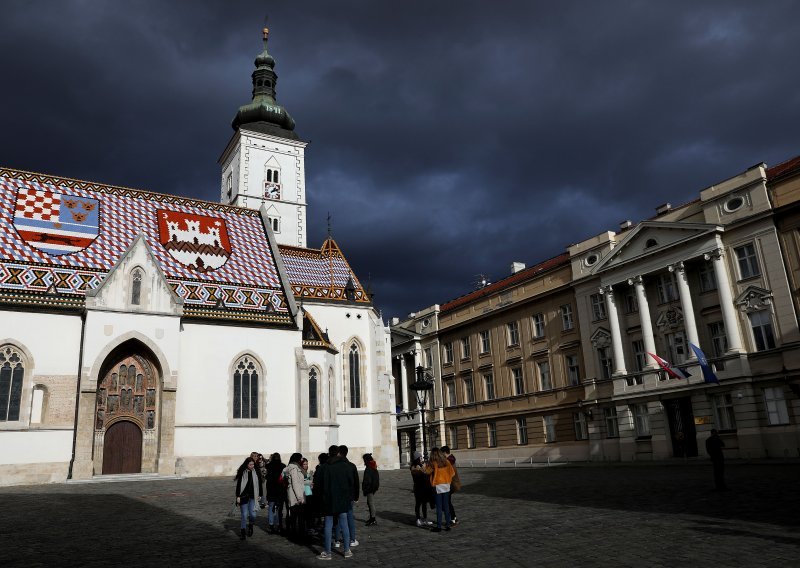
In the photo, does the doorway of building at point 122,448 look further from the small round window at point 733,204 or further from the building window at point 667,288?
the small round window at point 733,204

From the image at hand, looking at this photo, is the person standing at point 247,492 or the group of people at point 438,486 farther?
the group of people at point 438,486

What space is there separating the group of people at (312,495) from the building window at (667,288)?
89.3 feet

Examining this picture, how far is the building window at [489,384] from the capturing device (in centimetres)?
4575

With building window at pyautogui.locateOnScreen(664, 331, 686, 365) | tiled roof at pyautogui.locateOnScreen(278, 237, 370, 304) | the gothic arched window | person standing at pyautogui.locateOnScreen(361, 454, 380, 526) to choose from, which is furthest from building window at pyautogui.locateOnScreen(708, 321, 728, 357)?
the gothic arched window

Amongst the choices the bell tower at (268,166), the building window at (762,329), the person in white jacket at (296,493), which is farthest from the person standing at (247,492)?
the bell tower at (268,166)

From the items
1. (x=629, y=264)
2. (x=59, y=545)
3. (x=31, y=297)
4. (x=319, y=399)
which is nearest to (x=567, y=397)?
(x=629, y=264)

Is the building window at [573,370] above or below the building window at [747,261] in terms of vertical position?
below

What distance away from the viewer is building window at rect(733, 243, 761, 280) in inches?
1214

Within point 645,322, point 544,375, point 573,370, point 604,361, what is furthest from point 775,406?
point 544,375

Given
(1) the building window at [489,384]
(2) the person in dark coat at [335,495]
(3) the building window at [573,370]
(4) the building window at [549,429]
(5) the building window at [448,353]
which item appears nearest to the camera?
(2) the person in dark coat at [335,495]

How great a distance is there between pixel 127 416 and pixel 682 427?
27.8m

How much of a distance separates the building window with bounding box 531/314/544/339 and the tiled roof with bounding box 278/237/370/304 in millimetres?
12099

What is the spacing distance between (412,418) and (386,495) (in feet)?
114

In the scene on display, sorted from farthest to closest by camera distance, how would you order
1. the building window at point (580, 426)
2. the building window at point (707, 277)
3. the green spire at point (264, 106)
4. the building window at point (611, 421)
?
the green spire at point (264, 106) → the building window at point (580, 426) → the building window at point (611, 421) → the building window at point (707, 277)
